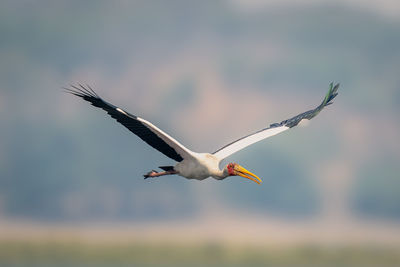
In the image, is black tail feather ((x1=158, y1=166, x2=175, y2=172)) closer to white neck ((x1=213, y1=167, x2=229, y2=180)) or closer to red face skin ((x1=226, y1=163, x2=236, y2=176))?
white neck ((x1=213, y1=167, x2=229, y2=180))

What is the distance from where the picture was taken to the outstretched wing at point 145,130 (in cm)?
2186

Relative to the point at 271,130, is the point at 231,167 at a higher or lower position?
lower

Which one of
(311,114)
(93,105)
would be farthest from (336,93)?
(93,105)

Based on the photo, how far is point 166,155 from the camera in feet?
77.3

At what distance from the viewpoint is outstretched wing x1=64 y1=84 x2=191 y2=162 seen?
2186 centimetres

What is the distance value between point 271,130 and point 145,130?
6.05 m

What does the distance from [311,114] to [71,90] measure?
10.4m

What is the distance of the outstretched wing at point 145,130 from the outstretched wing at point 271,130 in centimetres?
195

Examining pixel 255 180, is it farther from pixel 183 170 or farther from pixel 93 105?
pixel 93 105

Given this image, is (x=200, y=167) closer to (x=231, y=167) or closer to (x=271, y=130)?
(x=231, y=167)

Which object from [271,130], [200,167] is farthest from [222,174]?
[271,130]

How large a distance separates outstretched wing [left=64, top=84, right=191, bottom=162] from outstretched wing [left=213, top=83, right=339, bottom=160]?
1.95m

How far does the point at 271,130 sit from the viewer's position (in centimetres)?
2659

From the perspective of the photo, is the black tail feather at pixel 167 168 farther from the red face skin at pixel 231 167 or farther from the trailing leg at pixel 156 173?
the red face skin at pixel 231 167
